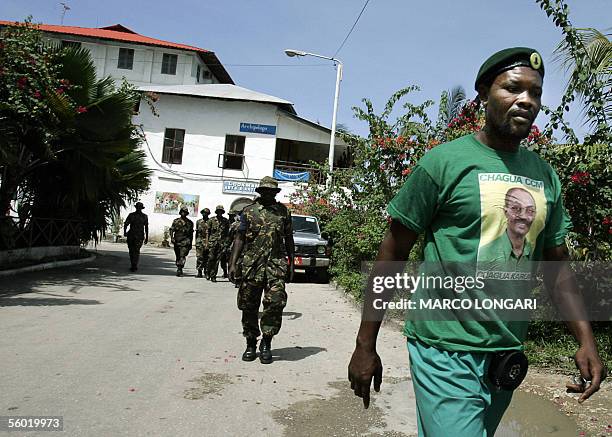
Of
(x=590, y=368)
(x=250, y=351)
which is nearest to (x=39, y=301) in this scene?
(x=250, y=351)

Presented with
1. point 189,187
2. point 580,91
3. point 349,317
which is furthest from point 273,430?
point 189,187

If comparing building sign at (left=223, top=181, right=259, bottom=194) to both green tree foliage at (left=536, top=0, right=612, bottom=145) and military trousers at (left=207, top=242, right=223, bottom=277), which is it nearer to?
military trousers at (left=207, top=242, right=223, bottom=277)

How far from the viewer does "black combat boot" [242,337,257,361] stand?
6.13 m

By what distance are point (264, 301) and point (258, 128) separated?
26870 mm

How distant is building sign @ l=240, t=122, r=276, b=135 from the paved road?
75.4ft

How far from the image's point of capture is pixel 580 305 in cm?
243

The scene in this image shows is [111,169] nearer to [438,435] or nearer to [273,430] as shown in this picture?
[273,430]

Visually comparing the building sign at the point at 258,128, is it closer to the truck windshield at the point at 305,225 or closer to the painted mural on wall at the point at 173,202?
the painted mural on wall at the point at 173,202

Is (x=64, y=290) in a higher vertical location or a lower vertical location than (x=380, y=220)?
lower

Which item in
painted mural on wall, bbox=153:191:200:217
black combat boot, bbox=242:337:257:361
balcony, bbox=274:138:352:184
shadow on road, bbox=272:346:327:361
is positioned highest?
balcony, bbox=274:138:352:184

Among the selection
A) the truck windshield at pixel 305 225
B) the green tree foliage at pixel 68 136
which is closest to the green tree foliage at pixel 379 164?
the truck windshield at pixel 305 225

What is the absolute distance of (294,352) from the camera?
22.1 feet

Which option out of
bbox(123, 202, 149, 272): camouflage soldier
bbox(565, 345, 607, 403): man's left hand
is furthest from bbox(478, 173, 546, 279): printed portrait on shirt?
bbox(123, 202, 149, 272): camouflage soldier

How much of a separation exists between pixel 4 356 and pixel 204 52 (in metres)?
35.8
